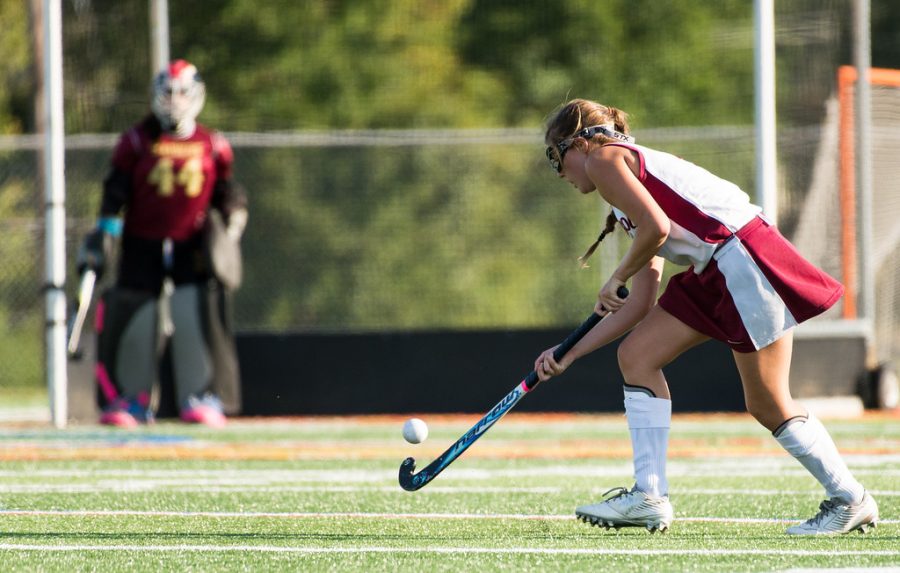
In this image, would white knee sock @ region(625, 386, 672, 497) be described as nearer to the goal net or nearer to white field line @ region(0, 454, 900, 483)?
white field line @ region(0, 454, 900, 483)

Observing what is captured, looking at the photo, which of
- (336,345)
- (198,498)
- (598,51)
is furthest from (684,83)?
(198,498)

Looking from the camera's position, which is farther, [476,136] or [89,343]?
[476,136]

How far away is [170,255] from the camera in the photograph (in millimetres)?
10914

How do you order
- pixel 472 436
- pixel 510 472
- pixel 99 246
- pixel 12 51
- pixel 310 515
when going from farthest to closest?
1. pixel 12 51
2. pixel 99 246
3. pixel 510 472
4. pixel 310 515
5. pixel 472 436

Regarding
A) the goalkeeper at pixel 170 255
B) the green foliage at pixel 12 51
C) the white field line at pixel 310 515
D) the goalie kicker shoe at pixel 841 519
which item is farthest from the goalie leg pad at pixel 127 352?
the green foliage at pixel 12 51

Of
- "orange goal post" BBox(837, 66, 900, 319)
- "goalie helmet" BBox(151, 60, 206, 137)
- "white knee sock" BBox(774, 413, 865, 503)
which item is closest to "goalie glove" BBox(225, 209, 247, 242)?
"goalie helmet" BBox(151, 60, 206, 137)

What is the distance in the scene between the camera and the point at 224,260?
35.4 feet

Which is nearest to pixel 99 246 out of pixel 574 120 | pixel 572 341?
pixel 572 341

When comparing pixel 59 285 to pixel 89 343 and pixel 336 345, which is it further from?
pixel 336 345

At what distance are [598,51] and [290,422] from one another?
500 inches

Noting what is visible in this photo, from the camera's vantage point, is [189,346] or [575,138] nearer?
[575,138]

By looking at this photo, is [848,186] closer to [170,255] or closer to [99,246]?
[170,255]

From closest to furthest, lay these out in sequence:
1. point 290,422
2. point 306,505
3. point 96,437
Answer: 1. point 306,505
2. point 96,437
3. point 290,422

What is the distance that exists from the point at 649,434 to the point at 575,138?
97 cm
